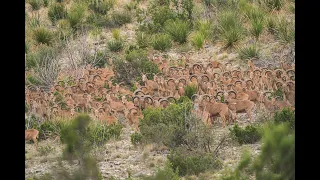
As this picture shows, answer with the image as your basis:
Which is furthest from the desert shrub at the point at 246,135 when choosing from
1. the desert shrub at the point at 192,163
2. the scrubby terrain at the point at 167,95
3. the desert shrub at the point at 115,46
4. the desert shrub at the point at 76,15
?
the desert shrub at the point at 76,15

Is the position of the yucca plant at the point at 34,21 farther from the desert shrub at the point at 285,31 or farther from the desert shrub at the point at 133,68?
the desert shrub at the point at 285,31

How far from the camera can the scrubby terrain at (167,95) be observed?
622cm

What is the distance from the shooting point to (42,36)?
53.2ft

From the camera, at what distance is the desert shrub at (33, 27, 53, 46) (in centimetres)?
1622

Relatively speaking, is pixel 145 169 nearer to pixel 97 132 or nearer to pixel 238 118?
pixel 97 132

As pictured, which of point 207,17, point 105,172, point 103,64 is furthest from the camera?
point 207,17

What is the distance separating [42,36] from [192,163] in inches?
410

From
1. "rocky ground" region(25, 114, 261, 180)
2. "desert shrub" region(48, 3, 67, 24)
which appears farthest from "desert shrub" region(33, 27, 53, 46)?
"rocky ground" region(25, 114, 261, 180)

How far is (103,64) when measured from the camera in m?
14.0

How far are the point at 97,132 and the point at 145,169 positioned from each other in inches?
49.0

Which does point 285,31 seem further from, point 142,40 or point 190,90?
point 190,90

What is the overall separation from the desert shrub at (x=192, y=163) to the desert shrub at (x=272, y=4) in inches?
387

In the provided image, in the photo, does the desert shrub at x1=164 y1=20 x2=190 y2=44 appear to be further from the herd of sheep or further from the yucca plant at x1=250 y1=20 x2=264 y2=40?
the herd of sheep
